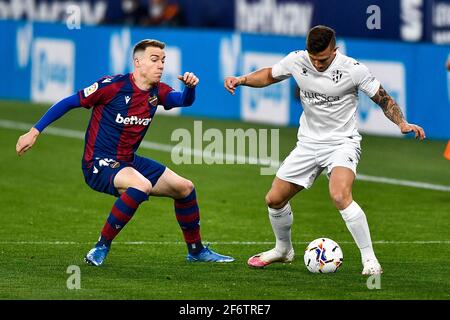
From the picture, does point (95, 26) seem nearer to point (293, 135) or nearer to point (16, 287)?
point (293, 135)

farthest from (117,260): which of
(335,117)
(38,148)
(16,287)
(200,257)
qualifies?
(38,148)

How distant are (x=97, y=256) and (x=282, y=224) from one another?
1.58 metres

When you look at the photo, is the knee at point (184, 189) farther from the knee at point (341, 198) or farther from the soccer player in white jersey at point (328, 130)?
the knee at point (341, 198)

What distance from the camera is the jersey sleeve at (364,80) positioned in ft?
34.8

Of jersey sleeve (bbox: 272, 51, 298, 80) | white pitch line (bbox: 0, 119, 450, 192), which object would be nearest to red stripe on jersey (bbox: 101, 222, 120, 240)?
jersey sleeve (bbox: 272, 51, 298, 80)

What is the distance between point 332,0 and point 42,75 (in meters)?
7.06

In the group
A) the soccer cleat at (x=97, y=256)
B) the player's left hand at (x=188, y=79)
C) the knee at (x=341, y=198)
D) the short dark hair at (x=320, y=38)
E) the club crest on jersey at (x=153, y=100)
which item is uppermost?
the short dark hair at (x=320, y=38)

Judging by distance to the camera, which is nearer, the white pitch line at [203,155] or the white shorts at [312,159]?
the white shorts at [312,159]
